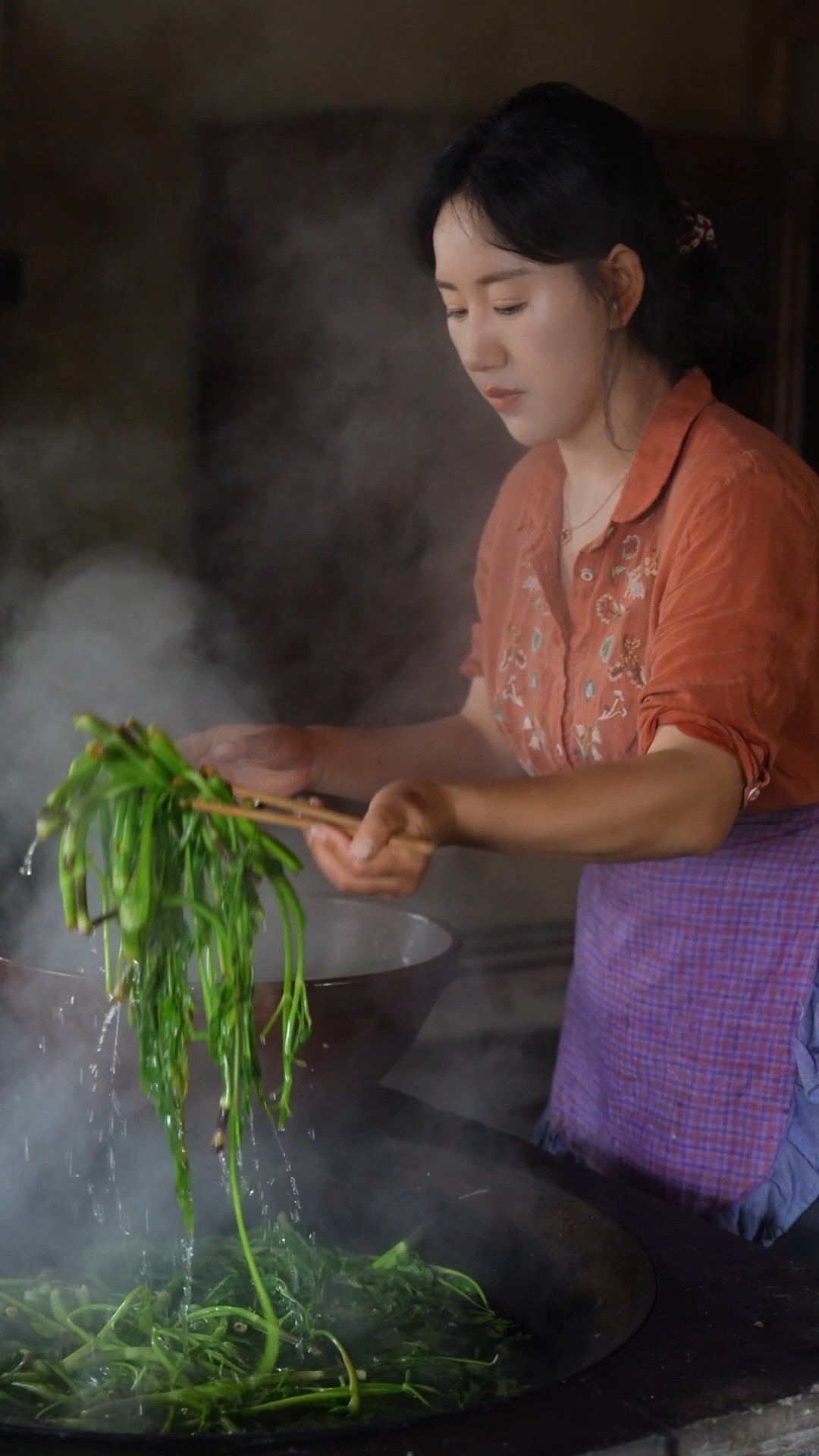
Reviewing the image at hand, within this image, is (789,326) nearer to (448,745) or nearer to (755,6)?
(755,6)

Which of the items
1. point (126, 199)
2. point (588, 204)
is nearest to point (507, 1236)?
point (588, 204)

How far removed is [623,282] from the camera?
1969 mm

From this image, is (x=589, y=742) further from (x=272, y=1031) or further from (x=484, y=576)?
(x=272, y=1031)

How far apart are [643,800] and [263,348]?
2.37 meters

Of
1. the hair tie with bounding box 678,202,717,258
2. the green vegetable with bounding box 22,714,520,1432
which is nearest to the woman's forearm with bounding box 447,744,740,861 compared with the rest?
the green vegetable with bounding box 22,714,520,1432

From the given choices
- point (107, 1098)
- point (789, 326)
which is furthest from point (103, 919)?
point (789, 326)

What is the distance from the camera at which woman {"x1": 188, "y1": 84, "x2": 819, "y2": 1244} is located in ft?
5.74

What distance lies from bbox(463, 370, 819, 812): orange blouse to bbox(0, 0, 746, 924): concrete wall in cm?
139

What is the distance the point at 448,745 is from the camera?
2.38 metres

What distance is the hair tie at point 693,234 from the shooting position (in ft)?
6.65

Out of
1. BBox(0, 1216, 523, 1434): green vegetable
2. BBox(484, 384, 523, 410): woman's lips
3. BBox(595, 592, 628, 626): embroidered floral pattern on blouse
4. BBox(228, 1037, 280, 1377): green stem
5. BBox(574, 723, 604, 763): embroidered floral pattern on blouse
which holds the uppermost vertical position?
BBox(484, 384, 523, 410): woman's lips

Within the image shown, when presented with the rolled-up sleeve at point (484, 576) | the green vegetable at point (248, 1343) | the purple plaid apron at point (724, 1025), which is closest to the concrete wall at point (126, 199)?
the rolled-up sleeve at point (484, 576)

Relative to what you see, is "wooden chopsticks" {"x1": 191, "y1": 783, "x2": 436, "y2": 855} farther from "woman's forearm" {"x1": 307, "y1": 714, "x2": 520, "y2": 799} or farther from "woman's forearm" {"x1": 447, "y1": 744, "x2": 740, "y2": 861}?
"woman's forearm" {"x1": 307, "y1": 714, "x2": 520, "y2": 799}

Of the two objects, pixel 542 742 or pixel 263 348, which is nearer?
pixel 542 742
